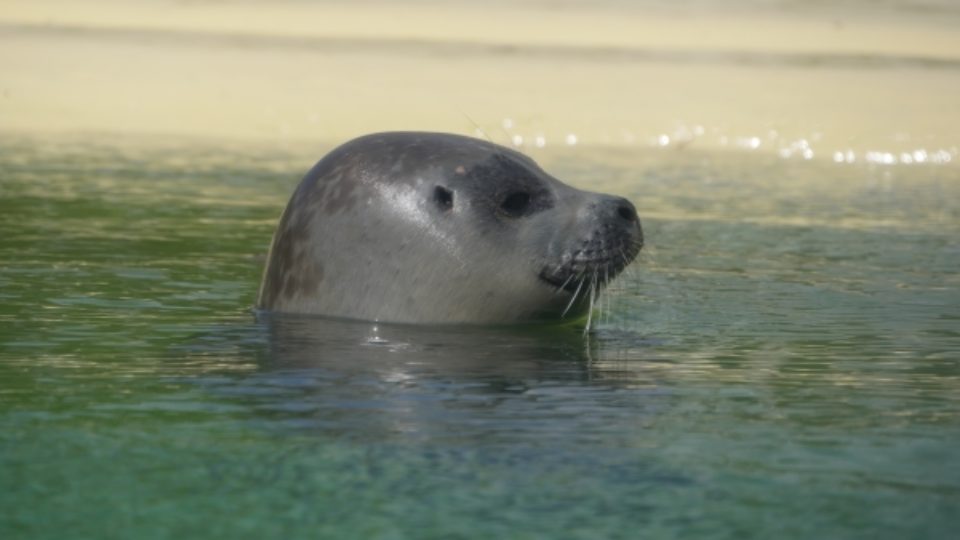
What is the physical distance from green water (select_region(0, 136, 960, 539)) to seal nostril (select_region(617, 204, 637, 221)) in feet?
1.55

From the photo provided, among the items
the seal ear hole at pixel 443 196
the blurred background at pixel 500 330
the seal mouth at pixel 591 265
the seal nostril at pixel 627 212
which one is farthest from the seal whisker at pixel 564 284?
the seal ear hole at pixel 443 196

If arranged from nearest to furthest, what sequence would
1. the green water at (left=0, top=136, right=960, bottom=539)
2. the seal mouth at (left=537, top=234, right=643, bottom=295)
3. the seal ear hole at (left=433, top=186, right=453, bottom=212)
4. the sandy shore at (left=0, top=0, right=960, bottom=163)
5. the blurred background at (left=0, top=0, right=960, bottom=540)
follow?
the green water at (left=0, top=136, right=960, bottom=539), the blurred background at (left=0, top=0, right=960, bottom=540), the seal mouth at (left=537, top=234, right=643, bottom=295), the seal ear hole at (left=433, top=186, right=453, bottom=212), the sandy shore at (left=0, top=0, right=960, bottom=163)

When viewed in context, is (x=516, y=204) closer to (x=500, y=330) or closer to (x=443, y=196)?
(x=443, y=196)

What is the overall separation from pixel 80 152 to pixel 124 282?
6.84 m

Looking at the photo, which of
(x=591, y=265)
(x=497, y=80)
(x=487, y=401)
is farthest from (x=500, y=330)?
(x=497, y=80)

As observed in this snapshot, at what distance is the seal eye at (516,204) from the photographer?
25.1 ft

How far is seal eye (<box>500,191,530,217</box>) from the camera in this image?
766 cm

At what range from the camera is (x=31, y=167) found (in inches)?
567

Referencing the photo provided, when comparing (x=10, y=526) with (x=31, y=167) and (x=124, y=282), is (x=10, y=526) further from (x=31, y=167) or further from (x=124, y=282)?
(x=31, y=167)

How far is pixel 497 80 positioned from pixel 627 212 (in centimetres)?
1173

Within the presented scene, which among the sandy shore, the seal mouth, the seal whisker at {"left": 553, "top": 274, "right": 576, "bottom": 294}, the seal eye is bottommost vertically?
the seal whisker at {"left": 553, "top": 274, "right": 576, "bottom": 294}

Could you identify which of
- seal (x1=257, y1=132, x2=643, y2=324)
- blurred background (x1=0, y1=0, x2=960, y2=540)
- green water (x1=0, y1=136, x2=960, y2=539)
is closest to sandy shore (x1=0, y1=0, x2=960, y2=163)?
blurred background (x1=0, y1=0, x2=960, y2=540)

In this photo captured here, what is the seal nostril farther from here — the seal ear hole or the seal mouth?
the seal ear hole

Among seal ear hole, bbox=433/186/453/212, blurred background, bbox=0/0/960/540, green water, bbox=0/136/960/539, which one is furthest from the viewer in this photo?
seal ear hole, bbox=433/186/453/212
